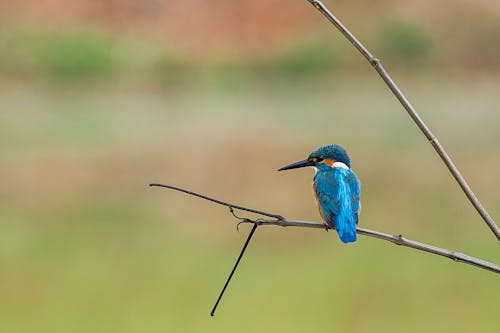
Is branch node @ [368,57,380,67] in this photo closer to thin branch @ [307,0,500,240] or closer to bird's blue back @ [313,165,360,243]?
thin branch @ [307,0,500,240]

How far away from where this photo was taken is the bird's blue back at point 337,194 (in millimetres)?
923

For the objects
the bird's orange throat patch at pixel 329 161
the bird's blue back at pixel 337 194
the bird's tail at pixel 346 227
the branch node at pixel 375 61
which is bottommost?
the branch node at pixel 375 61

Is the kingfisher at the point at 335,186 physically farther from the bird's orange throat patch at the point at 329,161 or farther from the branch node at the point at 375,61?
the branch node at the point at 375,61

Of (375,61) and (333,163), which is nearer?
(375,61)

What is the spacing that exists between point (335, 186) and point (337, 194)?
2 cm

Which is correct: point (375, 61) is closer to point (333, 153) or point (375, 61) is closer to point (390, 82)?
point (390, 82)

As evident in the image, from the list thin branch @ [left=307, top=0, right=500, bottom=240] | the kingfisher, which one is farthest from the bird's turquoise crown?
thin branch @ [left=307, top=0, right=500, bottom=240]

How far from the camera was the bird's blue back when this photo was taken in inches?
36.3

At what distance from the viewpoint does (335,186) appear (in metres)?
0.97

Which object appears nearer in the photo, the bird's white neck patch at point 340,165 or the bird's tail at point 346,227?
the bird's tail at point 346,227

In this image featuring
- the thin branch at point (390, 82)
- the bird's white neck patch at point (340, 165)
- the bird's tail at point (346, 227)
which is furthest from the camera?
the bird's white neck patch at point (340, 165)

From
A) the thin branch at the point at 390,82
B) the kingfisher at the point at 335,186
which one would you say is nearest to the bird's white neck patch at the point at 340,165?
the kingfisher at the point at 335,186

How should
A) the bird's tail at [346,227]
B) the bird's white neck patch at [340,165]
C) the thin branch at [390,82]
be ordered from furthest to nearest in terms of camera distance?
1. the bird's white neck patch at [340,165]
2. the bird's tail at [346,227]
3. the thin branch at [390,82]

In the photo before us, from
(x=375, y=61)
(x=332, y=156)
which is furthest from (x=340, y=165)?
(x=375, y=61)
